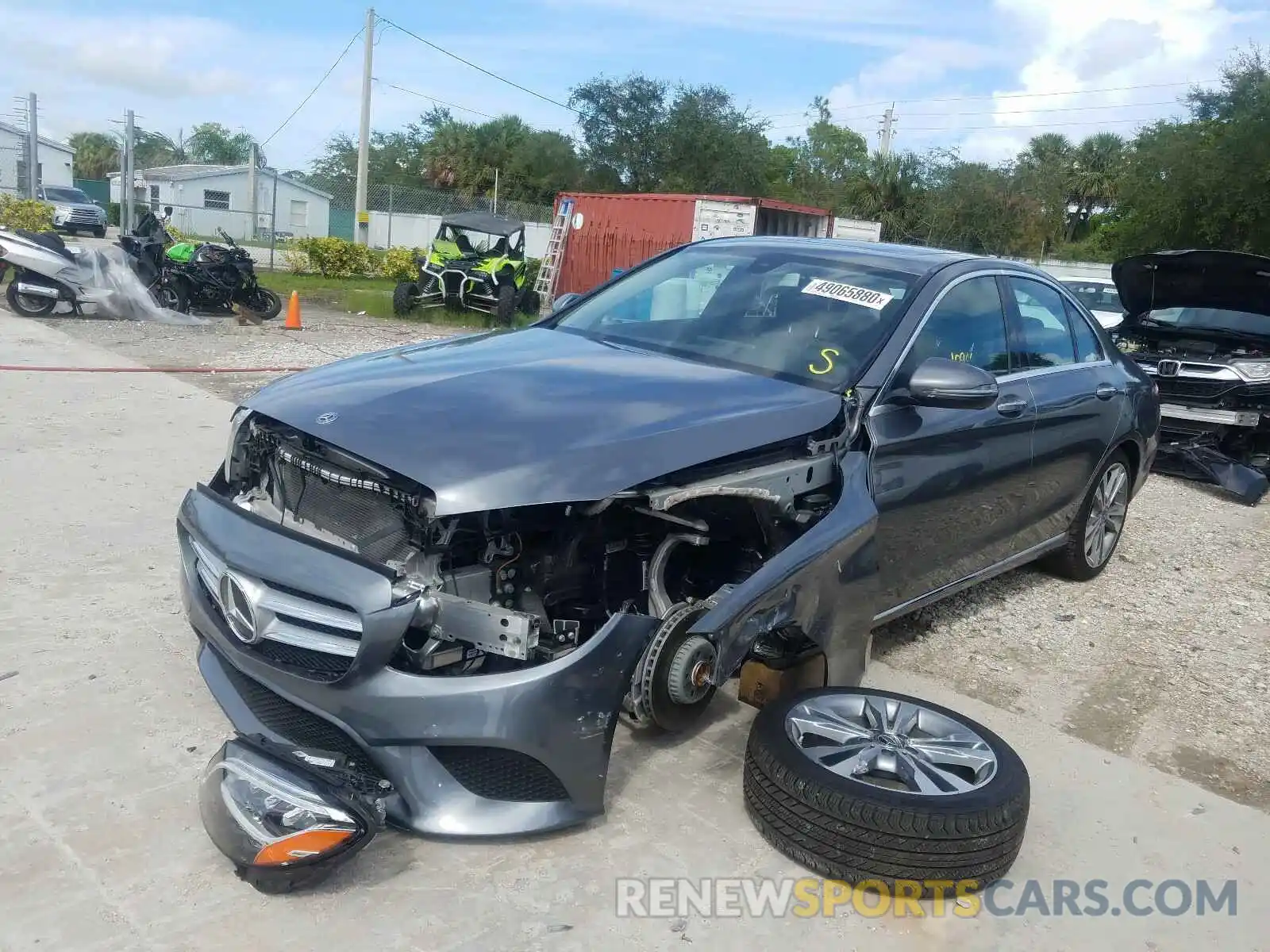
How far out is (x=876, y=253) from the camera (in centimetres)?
451

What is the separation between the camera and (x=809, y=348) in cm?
393

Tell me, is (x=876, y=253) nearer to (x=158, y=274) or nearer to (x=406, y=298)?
(x=158, y=274)

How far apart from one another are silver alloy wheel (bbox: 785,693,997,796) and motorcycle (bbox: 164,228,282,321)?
42.8ft

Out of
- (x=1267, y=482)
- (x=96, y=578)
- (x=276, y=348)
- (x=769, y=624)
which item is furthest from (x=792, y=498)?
(x=276, y=348)

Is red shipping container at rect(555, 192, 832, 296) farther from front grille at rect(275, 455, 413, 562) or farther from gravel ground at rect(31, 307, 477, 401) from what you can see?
front grille at rect(275, 455, 413, 562)

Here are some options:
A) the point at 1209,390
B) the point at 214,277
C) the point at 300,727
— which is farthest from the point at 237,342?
the point at 300,727

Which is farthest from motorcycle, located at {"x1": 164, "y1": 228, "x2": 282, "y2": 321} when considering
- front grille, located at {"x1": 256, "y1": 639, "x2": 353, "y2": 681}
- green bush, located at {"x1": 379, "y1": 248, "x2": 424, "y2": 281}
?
front grille, located at {"x1": 256, "y1": 639, "x2": 353, "y2": 681}

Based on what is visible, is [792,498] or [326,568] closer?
[326,568]

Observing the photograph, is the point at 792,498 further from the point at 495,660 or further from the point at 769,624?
the point at 495,660

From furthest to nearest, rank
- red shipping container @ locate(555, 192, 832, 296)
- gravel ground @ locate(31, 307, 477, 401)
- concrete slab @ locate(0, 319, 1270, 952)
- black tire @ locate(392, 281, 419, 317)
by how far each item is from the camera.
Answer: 1. red shipping container @ locate(555, 192, 832, 296)
2. black tire @ locate(392, 281, 419, 317)
3. gravel ground @ locate(31, 307, 477, 401)
4. concrete slab @ locate(0, 319, 1270, 952)

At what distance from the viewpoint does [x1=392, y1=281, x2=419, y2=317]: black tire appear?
16.5m

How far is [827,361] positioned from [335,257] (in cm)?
2237

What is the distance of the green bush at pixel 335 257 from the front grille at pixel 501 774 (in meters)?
23.2

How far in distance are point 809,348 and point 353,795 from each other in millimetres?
2263
